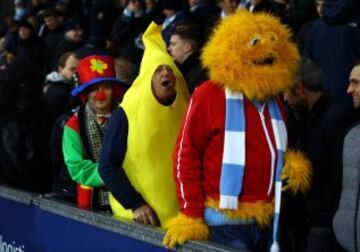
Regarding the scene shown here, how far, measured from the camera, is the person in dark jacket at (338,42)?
276 inches

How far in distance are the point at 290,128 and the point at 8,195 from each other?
82.1 inches

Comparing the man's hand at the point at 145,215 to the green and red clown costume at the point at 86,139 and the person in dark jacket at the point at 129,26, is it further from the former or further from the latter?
the person in dark jacket at the point at 129,26

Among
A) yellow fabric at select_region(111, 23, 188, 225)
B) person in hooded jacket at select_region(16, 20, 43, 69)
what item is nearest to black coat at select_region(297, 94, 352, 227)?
yellow fabric at select_region(111, 23, 188, 225)

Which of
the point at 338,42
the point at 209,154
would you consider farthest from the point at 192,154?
the point at 338,42

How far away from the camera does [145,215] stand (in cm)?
475

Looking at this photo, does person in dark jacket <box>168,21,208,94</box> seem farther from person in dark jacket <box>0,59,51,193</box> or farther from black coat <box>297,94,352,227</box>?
black coat <box>297,94,352,227</box>

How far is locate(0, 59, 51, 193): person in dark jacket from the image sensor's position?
21.1 ft

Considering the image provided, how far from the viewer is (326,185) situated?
4.71 meters

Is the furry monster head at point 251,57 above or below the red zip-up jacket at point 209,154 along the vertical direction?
above

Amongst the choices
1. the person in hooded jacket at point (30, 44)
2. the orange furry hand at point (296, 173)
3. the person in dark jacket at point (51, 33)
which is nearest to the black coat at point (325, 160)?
the orange furry hand at point (296, 173)

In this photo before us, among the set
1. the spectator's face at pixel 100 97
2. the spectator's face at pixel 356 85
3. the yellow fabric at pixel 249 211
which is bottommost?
the yellow fabric at pixel 249 211

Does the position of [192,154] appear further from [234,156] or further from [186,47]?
[186,47]

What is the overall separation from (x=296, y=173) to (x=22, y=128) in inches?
106

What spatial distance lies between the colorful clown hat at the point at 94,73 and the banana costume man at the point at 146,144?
0.64 meters
